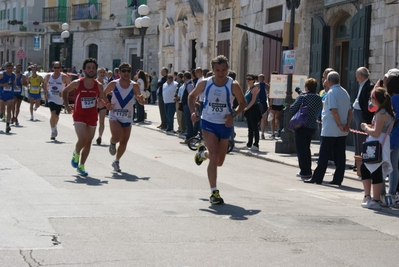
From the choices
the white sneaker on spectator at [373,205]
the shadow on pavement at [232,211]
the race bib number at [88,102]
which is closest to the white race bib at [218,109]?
the shadow on pavement at [232,211]

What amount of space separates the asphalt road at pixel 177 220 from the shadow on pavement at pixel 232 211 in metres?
0.01

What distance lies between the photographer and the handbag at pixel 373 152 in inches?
413

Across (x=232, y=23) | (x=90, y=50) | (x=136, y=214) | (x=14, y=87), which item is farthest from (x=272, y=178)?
(x=90, y=50)

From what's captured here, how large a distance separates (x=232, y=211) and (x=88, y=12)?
48182 millimetres

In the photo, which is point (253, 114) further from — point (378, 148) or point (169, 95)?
point (378, 148)

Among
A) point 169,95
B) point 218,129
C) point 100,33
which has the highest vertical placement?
point 100,33

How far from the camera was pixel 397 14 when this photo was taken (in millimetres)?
19047

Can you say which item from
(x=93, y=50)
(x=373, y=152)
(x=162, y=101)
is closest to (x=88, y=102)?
(x=373, y=152)

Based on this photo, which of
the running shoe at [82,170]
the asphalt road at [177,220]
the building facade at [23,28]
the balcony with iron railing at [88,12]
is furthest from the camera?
the building facade at [23,28]

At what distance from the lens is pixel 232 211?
31.4 ft

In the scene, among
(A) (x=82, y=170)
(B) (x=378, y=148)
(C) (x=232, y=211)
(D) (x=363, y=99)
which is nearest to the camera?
(C) (x=232, y=211)

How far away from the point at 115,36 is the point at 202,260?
48.3 m

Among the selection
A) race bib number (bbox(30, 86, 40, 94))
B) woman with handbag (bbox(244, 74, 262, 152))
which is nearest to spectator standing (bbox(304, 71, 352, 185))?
woman with handbag (bbox(244, 74, 262, 152))

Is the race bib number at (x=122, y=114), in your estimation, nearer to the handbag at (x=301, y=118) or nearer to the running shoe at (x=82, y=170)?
the running shoe at (x=82, y=170)
